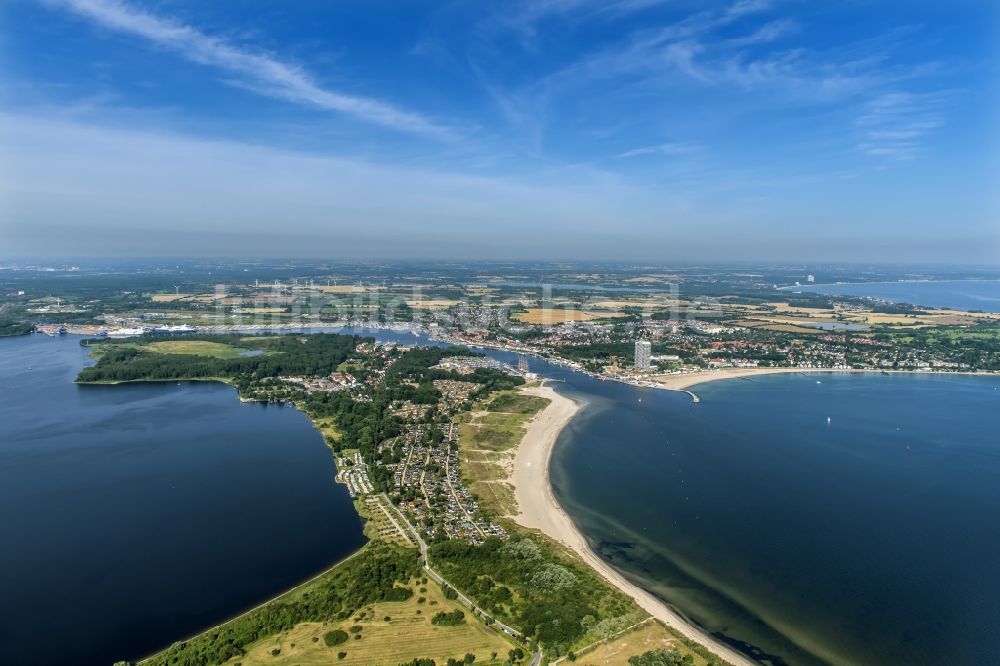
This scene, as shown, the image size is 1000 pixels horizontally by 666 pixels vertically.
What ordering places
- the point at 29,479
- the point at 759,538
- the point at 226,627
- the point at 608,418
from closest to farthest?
the point at 226,627
the point at 759,538
the point at 29,479
the point at 608,418

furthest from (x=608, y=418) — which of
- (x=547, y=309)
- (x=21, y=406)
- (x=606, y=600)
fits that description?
(x=547, y=309)

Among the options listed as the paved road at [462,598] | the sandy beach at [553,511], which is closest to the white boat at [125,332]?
the sandy beach at [553,511]

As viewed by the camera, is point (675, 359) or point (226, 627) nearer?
point (226, 627)

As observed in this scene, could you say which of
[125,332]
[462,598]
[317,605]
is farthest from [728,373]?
[125,332]

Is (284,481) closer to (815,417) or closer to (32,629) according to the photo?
(32,629)

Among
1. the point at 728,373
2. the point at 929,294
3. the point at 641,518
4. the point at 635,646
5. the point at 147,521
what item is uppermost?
the point at 929,294

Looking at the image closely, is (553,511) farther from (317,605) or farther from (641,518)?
(317,605)
